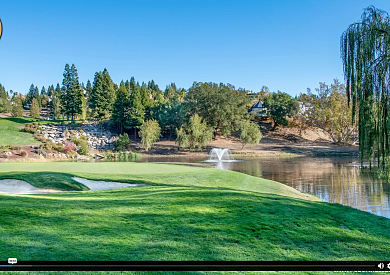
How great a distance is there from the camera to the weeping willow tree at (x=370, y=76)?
5.82 metres

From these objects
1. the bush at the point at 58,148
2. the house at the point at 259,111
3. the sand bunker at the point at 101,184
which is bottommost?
the sand bunker at the point at 101,184

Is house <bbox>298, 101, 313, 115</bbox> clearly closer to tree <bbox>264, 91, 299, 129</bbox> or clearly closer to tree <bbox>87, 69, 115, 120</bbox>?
tree <bbox>264, 91, 299, 129</bbox>

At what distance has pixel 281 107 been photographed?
6375cm

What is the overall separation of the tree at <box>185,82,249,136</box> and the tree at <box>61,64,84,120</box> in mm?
21199

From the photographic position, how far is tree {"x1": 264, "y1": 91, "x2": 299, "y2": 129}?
63200mm

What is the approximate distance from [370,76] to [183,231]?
197 inches

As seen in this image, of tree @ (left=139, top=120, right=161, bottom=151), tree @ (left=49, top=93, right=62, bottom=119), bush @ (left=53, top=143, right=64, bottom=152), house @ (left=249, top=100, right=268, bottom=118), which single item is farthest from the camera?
house @ (left=249, top=100, right=268, bottom=118)

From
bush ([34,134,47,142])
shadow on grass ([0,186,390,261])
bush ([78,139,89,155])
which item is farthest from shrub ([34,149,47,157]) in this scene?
shadow on grass ([0,186,390,261])

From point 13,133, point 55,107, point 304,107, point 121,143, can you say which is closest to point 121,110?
point 121,143

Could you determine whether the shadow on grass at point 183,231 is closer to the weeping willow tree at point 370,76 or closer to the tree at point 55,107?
the weeping willow tree at point 370,76

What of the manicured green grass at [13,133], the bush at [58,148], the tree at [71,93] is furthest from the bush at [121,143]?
the manicured green grass at [13,133]

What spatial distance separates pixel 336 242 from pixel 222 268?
13.4 feet

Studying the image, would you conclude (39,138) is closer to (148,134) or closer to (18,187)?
(148,134)

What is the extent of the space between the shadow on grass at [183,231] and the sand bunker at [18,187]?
4.79 metres
